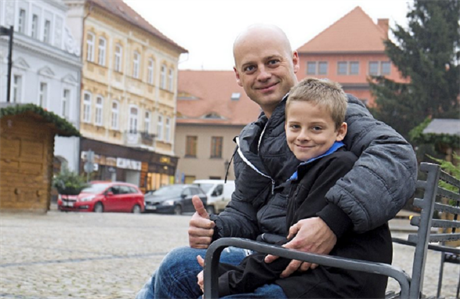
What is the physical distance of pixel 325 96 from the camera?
271cm

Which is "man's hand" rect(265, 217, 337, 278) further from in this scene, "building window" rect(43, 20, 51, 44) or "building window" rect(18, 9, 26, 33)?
"building window" rect(43, 20, 51, 44)

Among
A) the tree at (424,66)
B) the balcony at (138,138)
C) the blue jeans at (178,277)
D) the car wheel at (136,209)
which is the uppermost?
the tree at (424,66)

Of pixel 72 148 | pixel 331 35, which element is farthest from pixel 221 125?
pixel 72 148

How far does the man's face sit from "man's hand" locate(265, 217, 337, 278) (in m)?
0.82

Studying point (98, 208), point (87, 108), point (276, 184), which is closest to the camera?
point (276, 184)

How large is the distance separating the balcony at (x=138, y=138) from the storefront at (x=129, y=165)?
38 cm

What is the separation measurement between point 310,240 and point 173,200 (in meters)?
34.6

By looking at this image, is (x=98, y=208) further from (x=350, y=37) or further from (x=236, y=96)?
(x=350, y=37)

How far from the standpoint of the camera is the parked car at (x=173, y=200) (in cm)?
3694

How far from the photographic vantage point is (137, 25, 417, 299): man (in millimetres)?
2525

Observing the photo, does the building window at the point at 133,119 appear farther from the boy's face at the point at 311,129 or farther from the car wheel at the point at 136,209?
the boy's face at the point at 311,129

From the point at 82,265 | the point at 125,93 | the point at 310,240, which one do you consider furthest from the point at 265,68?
the point at 125,93

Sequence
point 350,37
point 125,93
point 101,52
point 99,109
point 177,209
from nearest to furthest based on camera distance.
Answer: point 177,209 < point 99,109 < point 101,52 < point 125,93 < point 350,37

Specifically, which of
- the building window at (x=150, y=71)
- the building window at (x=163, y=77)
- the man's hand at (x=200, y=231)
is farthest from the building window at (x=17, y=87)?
the man's hand at (x=200, y=231)
